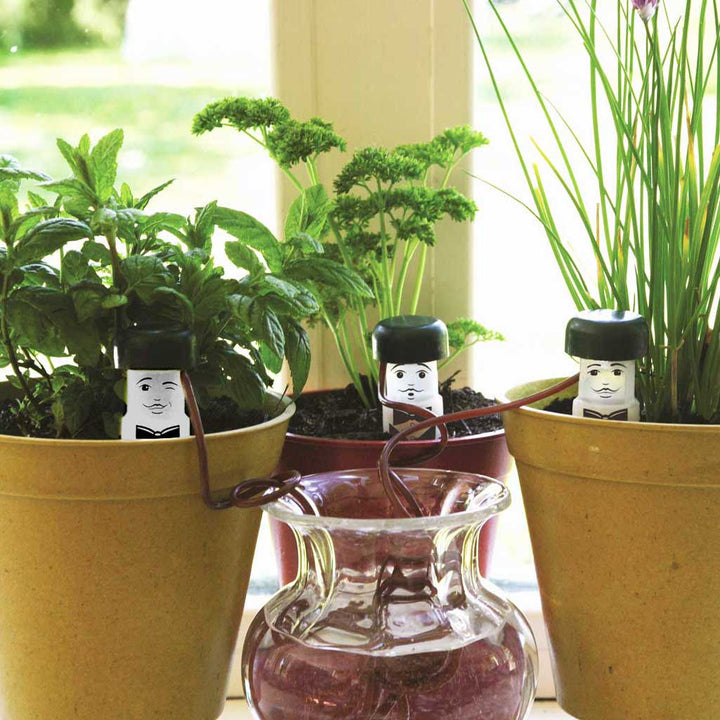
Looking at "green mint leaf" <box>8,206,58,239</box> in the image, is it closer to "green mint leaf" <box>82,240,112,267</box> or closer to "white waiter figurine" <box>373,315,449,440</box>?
"green mint leaf" <box>82,240,112,267</box>

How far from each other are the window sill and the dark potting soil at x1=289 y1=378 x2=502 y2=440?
30cm

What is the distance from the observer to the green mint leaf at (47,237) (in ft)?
2.49

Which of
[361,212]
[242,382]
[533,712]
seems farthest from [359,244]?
[533,712]

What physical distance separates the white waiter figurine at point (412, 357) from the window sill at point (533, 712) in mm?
350

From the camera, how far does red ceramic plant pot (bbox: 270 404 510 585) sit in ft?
3.03

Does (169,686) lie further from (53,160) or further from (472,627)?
(53,160)

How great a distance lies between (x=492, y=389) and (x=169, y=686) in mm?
568

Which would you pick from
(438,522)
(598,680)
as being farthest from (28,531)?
(598,680)

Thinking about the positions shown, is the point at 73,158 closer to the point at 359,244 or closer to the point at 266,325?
the point at 266,325

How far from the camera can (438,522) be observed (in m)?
0.72

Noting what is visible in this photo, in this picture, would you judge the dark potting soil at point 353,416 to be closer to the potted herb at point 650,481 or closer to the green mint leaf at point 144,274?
the potted herb at point 650,481

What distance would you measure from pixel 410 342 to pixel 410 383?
39mm

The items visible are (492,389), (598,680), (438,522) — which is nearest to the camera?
(438,522)

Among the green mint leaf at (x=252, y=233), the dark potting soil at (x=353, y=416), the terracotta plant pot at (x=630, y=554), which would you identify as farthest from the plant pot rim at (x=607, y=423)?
the green mint leaf at (x=252, y=233)
